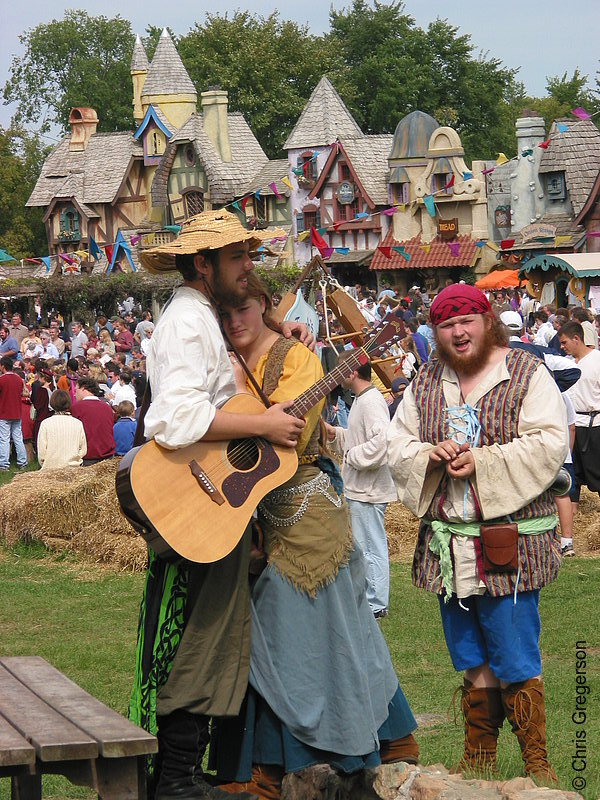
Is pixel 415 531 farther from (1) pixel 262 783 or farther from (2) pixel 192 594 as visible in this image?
(2) pixel 192 594

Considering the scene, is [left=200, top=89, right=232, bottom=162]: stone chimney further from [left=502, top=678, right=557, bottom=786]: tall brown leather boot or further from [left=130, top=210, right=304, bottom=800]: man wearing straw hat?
[left=130, top=210, right=304, bottom=800]: man wearing straw hat

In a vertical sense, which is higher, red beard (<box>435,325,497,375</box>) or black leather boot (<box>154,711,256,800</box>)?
red beard (<box>435,325,497,375</box>)

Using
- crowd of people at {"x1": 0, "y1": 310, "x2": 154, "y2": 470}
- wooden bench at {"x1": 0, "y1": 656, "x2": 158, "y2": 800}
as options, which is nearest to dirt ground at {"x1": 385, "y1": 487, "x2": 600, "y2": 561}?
crowd of people at {"x1": 0, "y1": 310, "x2": 154, "y2": 470}

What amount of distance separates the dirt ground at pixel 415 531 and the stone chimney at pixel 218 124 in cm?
4057

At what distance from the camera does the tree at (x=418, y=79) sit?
66.7m

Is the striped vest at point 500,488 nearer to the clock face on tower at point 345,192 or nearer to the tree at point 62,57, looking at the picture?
the clock face on tower at point 345,192

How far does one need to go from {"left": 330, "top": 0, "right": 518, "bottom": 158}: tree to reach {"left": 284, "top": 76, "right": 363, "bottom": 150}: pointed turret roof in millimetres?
16823

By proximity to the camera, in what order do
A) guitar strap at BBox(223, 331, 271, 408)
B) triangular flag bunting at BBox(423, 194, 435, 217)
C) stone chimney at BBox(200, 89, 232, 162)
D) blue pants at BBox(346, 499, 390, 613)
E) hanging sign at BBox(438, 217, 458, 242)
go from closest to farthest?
guitar strap at BBox(223, 331, 271, 408) → blue pants at BBox(346, 499, 390, 613) → hanging sign at BBox(438, 217, 458, 242) → triangular flag bunting at BBox(423, 194, 435, 217) → stone chimney at BBox(200, 89, 232, 162)

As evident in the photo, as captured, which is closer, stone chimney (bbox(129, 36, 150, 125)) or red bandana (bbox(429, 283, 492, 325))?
red bandana (bbox(429, 283, 492, 325))

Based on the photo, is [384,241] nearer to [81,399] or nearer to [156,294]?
[156,294]

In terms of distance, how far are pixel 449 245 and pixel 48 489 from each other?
29.9 m

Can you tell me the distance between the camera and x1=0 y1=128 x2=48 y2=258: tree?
62688mm

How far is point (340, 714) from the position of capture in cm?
447

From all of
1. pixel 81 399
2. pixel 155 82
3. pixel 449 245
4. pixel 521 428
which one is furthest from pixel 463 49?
pixel 521 428
